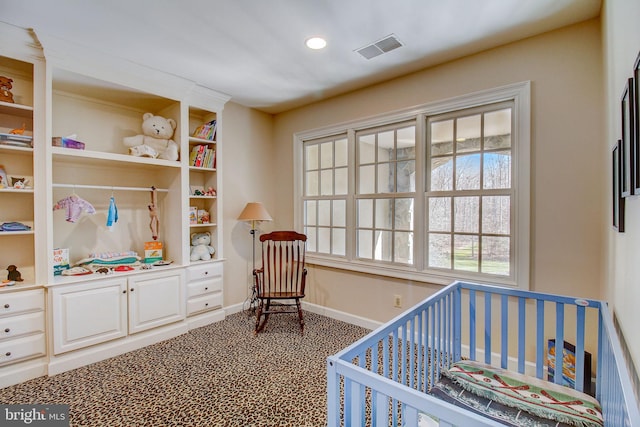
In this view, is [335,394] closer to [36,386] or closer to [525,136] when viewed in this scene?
[525,136]

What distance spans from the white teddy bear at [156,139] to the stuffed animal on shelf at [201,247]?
0.91 meters

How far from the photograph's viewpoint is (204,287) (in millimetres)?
3352

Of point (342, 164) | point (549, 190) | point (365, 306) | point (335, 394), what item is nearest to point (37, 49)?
point (342, 164)

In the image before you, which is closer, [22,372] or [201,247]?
[22,372]

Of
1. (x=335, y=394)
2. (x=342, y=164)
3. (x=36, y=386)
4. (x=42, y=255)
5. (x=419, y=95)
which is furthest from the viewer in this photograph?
(x=342, y=164)

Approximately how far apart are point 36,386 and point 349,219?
117 inches

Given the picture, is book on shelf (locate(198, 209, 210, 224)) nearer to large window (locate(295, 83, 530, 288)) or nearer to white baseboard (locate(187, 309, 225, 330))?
white baseboard (locate(187, 309, 225, 330))

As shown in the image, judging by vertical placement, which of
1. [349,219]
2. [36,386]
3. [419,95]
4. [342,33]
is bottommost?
[36,386]

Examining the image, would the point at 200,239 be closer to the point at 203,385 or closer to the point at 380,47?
the point at 203,385

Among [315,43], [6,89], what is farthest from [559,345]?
[6,89]

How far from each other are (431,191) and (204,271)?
8.30 ft

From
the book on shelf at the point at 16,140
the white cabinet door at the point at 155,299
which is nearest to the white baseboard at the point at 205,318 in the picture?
the white cabinet door at the point at 155,299

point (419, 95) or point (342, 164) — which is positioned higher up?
point (419, 95)

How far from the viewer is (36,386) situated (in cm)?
219
